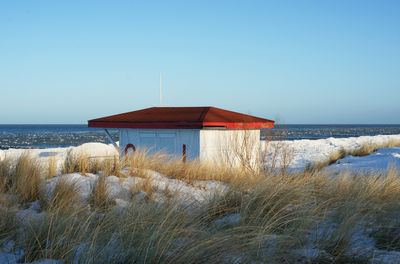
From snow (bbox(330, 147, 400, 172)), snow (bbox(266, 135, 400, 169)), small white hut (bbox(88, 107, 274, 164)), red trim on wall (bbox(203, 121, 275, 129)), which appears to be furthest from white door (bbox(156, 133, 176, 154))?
snow (bbox(330, 147, 400, 172))

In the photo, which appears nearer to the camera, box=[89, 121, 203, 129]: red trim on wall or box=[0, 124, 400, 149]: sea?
box=[0, 124, 400, 149]: sea

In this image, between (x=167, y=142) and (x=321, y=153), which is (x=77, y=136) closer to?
(x=321, y=153)

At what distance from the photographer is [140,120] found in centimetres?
1079

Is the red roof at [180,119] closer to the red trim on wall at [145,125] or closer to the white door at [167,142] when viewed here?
the red trim on wall at [145,125]

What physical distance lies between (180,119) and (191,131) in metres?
0.49

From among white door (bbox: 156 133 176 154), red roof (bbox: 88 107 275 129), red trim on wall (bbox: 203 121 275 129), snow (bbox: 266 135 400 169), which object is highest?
red roof (bbox: 88 107 275 129)

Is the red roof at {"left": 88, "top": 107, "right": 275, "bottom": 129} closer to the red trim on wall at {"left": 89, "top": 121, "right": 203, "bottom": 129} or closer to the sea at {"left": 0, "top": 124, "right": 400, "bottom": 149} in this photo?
the red trim on wall at {"left": 89, "top": 121, "right": 203, "bottom": 129}

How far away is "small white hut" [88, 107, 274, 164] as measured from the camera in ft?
31.7

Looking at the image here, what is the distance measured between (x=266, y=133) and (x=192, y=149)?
6.66 ft

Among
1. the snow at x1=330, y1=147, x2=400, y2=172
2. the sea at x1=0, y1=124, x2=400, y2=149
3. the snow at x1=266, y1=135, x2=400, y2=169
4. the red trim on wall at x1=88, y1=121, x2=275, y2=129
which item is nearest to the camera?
the sea at x1=0, y1=124, x2=400, y2=149

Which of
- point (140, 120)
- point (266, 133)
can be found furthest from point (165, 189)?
point (140, 120)

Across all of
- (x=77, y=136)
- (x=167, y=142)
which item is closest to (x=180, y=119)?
(x=167, y=142)

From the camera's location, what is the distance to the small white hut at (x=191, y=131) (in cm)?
967

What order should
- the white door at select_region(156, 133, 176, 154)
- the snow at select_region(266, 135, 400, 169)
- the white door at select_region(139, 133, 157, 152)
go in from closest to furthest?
the white door at select_region(156, 133, 176, 154) → the white door at select_region(139, 133, 157, 152) → the snow at select_region(266, 135, 400, 169)
